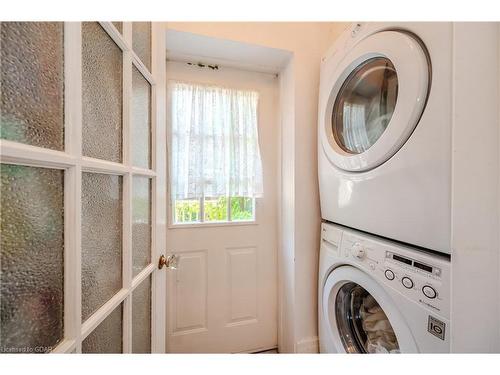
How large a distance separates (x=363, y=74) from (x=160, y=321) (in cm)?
126

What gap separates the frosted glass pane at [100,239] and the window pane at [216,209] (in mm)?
728

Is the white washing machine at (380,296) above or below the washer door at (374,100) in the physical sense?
below

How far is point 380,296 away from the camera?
0.66 meters

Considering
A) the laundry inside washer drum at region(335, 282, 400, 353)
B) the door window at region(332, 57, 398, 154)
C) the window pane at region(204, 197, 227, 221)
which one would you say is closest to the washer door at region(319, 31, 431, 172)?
the door window at region(332, 57, 398, 154)

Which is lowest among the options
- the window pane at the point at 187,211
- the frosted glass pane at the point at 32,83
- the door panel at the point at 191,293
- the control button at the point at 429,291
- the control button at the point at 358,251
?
the door panel at the point at 191,293

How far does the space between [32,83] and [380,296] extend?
3.30 feet

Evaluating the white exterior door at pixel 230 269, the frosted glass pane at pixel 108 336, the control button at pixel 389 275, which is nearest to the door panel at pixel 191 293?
the white exterior door at pixel 230 269

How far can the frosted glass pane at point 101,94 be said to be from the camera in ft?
1.38

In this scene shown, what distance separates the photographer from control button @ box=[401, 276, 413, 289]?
0.57 m

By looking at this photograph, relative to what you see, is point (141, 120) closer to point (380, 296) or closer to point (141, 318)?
point (141, 318)

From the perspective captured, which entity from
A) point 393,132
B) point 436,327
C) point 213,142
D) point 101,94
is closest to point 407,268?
point 436,327

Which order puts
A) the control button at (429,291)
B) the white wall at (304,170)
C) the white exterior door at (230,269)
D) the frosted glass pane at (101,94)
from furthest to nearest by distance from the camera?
the white exterior door at (230,269), the white wall at (304,170), the control button at (429,291), the frosted glass pane at (101,94)

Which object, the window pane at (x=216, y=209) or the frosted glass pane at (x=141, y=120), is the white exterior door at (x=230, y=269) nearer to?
the window pane at (x=216, y=209)
